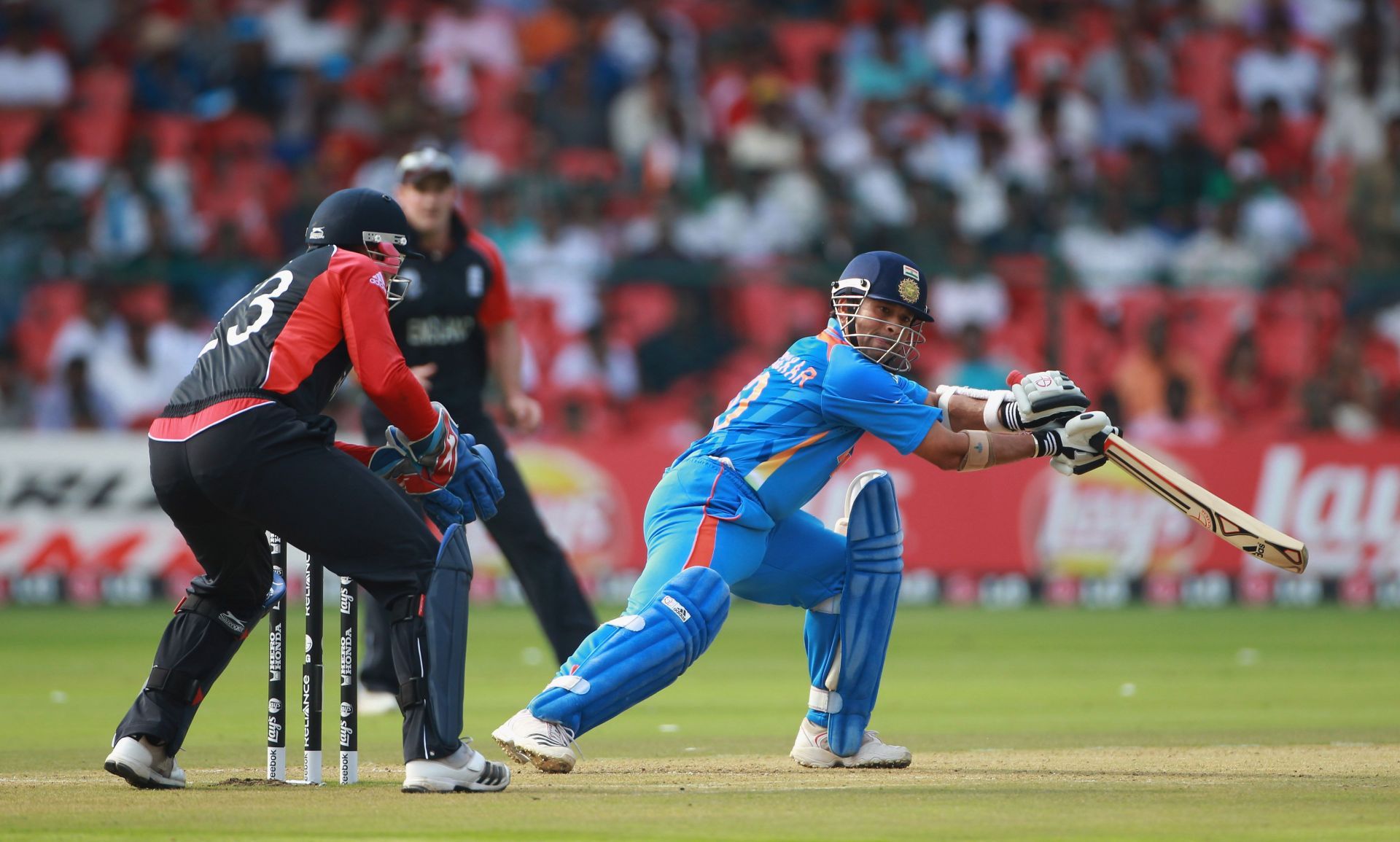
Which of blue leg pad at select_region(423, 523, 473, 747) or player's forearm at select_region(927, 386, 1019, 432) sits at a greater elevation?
player's forearm at select_region(927, 386, 1019, 432)

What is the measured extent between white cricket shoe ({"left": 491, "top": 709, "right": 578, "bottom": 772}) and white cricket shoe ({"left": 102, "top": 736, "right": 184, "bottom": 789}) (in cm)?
112

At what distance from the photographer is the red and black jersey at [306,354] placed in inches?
230

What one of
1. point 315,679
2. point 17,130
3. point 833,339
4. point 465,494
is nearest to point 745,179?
point 17,130

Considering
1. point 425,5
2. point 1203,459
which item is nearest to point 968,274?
point 1203,459

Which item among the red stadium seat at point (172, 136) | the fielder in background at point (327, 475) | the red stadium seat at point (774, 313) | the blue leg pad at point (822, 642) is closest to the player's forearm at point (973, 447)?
the blue leg pad at point (822, 642)

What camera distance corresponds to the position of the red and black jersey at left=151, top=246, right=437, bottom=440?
5844 mm

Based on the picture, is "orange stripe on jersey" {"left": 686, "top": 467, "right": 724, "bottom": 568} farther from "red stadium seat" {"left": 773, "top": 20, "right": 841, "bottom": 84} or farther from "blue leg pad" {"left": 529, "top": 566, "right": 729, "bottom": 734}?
"red stadium seat" {"left": 773, "top": 20, "right": 841, "bottom": 84}

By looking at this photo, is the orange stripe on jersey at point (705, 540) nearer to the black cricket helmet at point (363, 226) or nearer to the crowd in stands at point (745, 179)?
the black cricket helmet at point (363, 226)

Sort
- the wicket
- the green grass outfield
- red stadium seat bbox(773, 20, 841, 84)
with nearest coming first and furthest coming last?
1. the green grass outfield
2. the wicket
3. red stadium seat bbox(773, 20, 841, 84)

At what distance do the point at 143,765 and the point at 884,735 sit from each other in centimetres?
345

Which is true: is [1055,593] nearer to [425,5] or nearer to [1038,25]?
[1038,25]

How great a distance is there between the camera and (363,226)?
6172 millimetres

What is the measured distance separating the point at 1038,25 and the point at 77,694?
14594 mm

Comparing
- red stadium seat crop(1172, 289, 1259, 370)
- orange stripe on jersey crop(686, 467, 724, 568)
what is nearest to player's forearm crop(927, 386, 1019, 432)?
orange stripe on jersey crop(686, 467, 724, 568)
